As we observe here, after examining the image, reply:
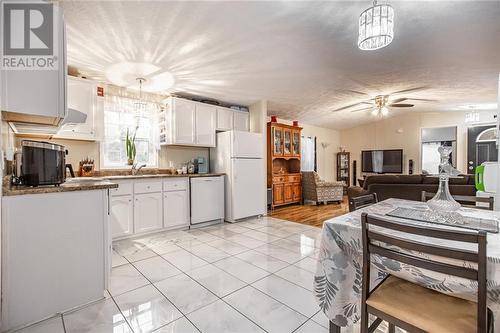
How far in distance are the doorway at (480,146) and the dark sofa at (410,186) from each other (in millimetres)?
3748

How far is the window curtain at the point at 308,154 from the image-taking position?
23.6ft

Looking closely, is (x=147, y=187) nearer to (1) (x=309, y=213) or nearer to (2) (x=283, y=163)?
(1) (x=309, y=213)

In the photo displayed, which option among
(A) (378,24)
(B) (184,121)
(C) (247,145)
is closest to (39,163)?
(B) (184,121)

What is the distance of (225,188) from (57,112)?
287 cm

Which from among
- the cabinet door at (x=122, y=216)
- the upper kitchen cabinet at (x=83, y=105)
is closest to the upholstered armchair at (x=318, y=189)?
the cabinet door at (x=122, y=216)

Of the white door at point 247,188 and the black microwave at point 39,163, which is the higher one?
the black microwave at point 39,163

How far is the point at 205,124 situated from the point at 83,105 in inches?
71.9

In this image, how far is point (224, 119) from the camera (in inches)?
178

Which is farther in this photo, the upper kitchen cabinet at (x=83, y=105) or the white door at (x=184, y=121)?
the white door at (x=184, y=121)

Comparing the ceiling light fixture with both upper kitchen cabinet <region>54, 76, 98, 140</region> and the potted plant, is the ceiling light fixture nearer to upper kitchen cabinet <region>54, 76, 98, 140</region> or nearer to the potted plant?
upper kitchen cabinet <region>54, 76, 98, 140</region>

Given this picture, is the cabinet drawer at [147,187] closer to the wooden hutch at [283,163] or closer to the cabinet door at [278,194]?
the wooden hutch at [283,163]

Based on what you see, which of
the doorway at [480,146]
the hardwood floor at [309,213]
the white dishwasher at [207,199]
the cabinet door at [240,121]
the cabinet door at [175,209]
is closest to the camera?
the cabinet door at [175,209]

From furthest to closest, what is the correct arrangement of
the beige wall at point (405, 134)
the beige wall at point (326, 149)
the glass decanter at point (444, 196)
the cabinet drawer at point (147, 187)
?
the beige wall at point (326, 149), the beige wall at point (405, 134), the cabinet drawer at point (147, 187), the glass decanter at point (444, 196)

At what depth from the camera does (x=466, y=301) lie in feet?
3.40
